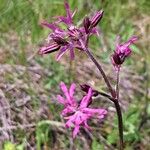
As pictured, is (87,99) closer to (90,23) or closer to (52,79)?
(90,23)

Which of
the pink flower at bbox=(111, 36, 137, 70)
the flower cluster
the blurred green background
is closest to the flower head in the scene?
the flower cluster

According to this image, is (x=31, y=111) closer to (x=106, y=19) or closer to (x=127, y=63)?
(x=127, y=63)

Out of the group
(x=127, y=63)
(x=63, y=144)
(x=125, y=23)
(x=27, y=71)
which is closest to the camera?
(x=63, y=144)

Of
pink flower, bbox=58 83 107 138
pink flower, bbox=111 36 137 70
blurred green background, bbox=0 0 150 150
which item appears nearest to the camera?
pink flower, bbox=58 83 107 138

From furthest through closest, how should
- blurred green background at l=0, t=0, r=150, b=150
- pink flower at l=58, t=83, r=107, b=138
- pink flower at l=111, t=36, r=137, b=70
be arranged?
blurred green background at l=0, t=0, r=150, b=150
pink flower at l=111, t=36, r=137, b=70
pink flower at l=58, t=83, r=107, b=138

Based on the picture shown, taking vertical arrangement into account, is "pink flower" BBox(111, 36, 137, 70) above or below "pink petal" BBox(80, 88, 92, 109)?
above

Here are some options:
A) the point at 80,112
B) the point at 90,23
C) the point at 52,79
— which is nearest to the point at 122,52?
the point at 90,23

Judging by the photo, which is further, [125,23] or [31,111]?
[125,23]

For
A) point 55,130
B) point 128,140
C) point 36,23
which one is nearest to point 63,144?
point 55,130

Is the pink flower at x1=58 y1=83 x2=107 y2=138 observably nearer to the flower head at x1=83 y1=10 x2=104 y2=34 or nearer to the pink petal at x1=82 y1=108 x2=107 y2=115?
the pink petal at x1=82 y1=108 x2=107 y2=115

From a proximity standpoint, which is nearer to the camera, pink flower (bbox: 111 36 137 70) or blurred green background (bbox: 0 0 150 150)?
pink flower (bbox: 111 36 137 70)
